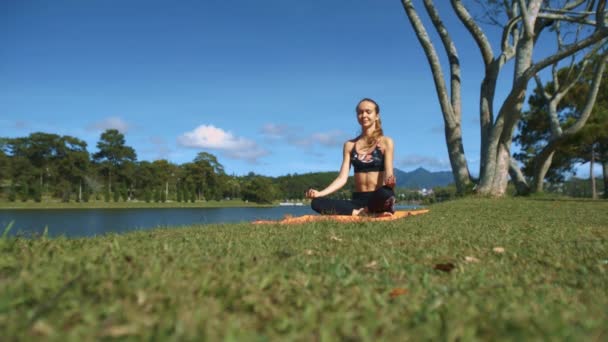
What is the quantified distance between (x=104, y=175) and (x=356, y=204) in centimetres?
8320

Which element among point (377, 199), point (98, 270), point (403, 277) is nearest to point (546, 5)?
point (377, 199)

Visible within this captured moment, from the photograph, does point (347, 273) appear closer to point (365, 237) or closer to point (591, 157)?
point (365, 237)

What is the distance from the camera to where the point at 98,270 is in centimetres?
171

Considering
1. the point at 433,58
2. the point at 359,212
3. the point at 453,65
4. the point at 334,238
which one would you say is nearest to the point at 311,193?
the point at 359,212

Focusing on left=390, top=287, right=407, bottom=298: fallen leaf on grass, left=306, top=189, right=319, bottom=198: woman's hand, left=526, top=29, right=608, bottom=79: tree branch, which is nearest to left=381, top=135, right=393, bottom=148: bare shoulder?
left=306, top=189, right=319, bottom=198: woman's hand

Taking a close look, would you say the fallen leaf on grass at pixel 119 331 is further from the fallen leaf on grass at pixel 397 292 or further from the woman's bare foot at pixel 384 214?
the woman's bare foot at pixel 384 214

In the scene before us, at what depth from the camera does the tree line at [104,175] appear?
6362cm

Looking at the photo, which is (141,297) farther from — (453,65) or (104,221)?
(104,221)

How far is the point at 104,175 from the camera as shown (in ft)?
258

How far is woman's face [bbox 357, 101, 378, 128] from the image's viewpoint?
6.37 m

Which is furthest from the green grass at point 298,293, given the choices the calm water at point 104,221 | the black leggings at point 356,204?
the black leggings at point 356,204

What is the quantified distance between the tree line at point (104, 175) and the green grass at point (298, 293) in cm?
5082

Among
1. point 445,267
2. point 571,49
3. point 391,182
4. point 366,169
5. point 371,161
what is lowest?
point 445,267

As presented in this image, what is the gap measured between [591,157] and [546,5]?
49.3ft
